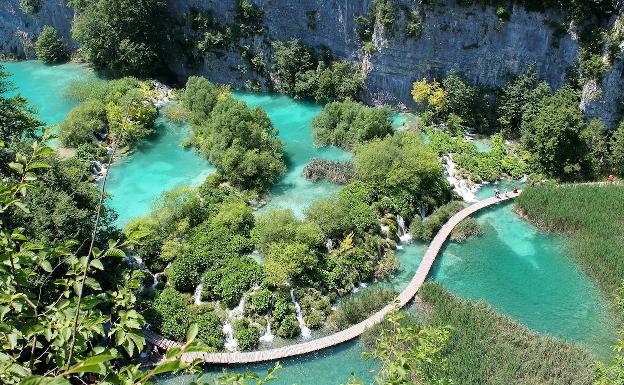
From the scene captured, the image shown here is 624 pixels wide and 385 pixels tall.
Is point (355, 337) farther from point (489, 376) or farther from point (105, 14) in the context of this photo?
point (105, 14)

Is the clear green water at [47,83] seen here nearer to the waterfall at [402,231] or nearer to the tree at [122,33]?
the tree at [122,33]

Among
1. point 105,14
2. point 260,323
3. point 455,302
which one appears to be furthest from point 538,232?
point 105,14

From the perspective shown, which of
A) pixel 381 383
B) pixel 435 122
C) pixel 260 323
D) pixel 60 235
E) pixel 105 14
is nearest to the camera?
pixel 381 383

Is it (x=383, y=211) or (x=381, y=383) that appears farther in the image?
(x=383, y=211)

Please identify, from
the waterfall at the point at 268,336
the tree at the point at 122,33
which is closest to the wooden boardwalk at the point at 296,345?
the waterfall at the point at 268,336

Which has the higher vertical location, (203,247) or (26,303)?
(26,303)
